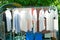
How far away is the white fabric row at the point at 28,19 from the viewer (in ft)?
21.6

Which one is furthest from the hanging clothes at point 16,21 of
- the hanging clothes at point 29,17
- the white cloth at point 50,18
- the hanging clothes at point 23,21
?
the white cloth at point 50,18

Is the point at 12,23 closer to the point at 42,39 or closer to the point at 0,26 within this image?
the point at 0,26

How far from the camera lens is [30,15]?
6.61 m

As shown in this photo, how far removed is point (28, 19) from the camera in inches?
263

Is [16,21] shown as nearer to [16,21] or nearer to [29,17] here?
[16,21]

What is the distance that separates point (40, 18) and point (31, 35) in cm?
69

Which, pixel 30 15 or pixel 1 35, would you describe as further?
pixel 1 35

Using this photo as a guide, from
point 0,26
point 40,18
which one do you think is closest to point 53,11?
point 40,18

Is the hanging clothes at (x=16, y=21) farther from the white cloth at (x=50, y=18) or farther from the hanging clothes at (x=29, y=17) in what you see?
the white cloth at (x=50, y=18)

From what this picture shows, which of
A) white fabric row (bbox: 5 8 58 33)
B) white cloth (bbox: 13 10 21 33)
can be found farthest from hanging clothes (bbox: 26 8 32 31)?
white cloth (bbox: 13 10 21 33)

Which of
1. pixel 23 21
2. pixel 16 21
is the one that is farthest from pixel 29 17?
pixel 16 21

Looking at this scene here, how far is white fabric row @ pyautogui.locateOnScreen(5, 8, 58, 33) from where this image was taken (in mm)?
6578

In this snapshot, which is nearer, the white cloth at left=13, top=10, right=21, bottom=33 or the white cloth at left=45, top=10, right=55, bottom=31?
the white cloth at left=45, top=10, right=55, bottom=31

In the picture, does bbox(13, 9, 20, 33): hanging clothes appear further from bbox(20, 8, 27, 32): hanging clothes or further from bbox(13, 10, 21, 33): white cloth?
bbox(20, 8, 27, 32): hanging clothes
